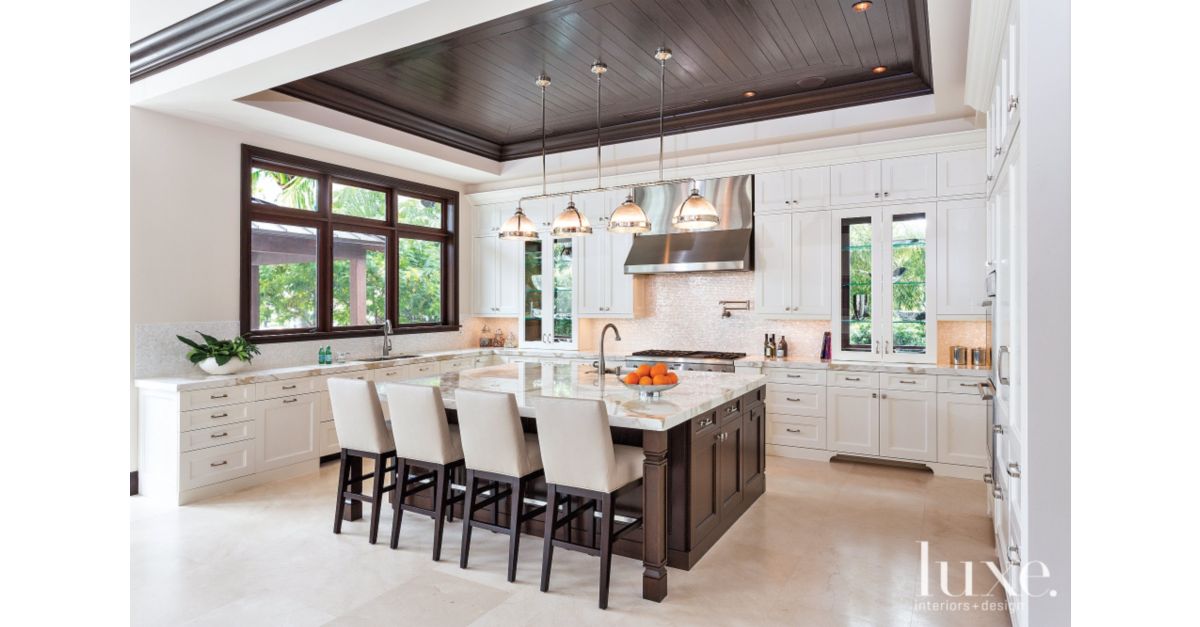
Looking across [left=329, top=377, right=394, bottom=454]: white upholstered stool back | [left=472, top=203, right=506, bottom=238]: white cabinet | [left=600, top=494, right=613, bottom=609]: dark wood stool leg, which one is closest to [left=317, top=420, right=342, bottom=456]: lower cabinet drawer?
[left=329, top=377, right=394, bottom=454]: white upholstered stool back

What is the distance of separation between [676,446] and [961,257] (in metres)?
3.10

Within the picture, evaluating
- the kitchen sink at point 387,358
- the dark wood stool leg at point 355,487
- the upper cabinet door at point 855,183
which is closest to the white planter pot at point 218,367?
the kitchen sink at point 387,358

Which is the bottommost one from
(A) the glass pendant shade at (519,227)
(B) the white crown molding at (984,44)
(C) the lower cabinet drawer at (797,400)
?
(C) the lower cabinet drawer at (797,400)

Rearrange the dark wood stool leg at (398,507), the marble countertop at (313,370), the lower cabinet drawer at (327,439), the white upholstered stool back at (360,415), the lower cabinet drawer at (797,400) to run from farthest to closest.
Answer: the lower cabinet drawer at (797,400) → the lower cabinet drawer at (327,439) → the marble countertop at (313,370) → the white upholstered stool back at (360,415) → the dark wood stool leg at (398,507)

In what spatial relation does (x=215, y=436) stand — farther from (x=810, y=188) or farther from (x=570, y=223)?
(x=810, y=188)

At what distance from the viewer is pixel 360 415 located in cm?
356

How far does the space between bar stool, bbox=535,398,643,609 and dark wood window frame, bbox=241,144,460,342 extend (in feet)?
11.1

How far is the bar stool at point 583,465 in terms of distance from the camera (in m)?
2.78

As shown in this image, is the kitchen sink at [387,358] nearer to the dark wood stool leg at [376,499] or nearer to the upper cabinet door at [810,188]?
the dark wood stool leg at [376,499]

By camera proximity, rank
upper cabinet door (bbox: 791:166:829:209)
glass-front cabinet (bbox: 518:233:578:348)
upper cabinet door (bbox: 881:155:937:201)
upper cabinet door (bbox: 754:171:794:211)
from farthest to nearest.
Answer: glass-front cabinet (bbox: 518:233:578:348) → upper cabinet door (bbox: 754:171:794:211) → upper cabinet door (bbox: 791:166:829:209) → upper cabinet door (bbox: 881:155:937:201)

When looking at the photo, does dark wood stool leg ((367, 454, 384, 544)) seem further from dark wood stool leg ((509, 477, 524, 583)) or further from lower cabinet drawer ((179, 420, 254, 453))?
lower cabinet drawer ((179, 420, 254, 453))

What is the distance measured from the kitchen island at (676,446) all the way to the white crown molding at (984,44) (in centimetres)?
206

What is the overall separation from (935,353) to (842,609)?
2858 mm

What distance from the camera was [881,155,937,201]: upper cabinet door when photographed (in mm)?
4895
